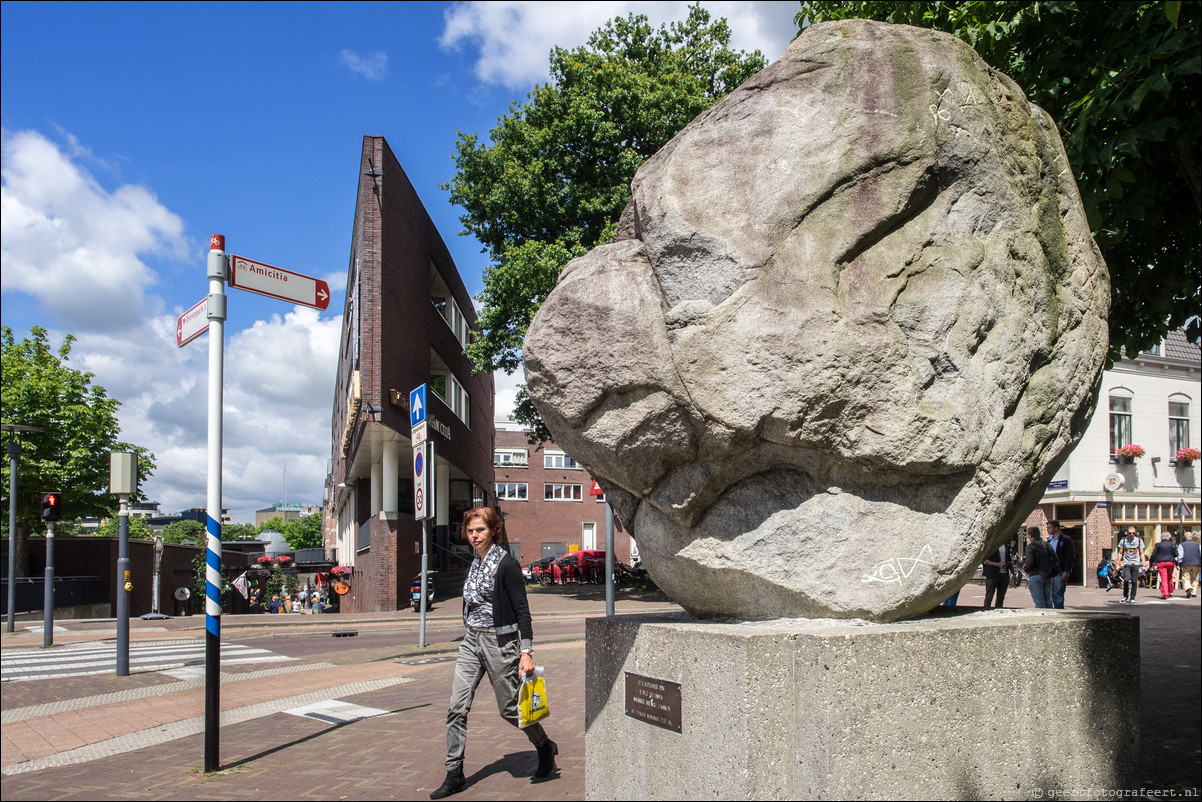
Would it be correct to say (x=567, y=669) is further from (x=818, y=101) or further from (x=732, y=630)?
(x=818, y=101)

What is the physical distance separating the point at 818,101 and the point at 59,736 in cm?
428

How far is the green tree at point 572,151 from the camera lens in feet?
66.5

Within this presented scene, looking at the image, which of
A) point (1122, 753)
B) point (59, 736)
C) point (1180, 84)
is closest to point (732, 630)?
point (1122, 753)

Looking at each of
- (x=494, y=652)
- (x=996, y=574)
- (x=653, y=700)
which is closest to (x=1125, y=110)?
(x=653, y=700)

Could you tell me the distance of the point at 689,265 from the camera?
3.65 m

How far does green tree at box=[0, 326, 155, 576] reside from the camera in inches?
948

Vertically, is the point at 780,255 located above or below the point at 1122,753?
above

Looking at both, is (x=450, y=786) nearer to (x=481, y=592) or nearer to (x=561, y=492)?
(x=481, y=592)

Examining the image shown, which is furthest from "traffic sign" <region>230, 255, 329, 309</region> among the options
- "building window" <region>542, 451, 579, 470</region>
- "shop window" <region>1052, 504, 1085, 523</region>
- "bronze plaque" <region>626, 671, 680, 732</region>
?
"building window" <region>542, 451, 579, 470</region>

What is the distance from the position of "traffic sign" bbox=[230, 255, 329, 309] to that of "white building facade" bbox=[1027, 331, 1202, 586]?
2555 cm

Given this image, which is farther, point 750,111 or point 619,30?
point 619,30

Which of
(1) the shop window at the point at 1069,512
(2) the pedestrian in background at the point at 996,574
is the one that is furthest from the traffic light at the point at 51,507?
(1) the shop window at the point at 1069,512

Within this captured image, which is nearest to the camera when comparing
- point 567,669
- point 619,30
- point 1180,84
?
point 1180,84

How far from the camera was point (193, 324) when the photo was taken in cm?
584
